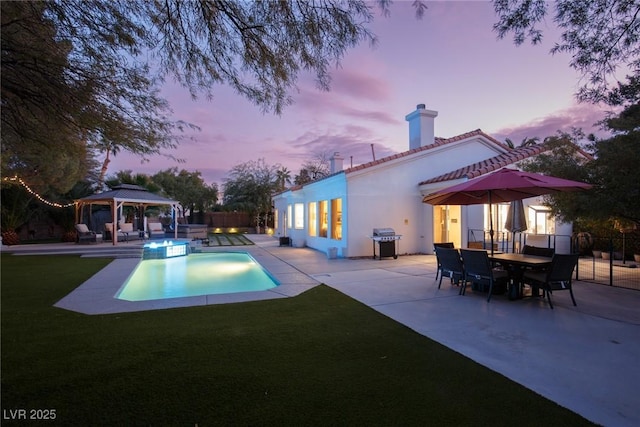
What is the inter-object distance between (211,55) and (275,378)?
4272 millimetres

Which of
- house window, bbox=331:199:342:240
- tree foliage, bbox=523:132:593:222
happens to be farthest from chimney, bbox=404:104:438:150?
tree foliage, bbox=523:132:593:222

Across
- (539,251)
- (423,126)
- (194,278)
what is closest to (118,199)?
(194,278)

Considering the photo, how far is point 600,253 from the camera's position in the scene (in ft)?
41.1

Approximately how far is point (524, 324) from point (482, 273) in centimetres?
→ 162

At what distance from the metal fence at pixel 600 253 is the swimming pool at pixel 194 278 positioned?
7.83 meters

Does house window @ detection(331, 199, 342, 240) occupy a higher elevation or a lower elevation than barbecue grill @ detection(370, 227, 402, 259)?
higher

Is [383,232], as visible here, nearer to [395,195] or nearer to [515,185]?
[395,195]

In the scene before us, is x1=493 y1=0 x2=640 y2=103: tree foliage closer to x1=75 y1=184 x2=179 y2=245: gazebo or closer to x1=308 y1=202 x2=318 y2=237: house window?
x1=308 y1=202 x2=318 y2=237: house window

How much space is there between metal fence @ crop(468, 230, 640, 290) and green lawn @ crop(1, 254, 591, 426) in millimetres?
6736

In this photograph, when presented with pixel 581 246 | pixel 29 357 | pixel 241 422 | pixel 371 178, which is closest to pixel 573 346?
pixel 241 422

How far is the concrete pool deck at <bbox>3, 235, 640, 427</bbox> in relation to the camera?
3.23 meters

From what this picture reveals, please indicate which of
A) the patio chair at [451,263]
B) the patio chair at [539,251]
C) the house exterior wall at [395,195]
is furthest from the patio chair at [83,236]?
the patio chair at [539,251]

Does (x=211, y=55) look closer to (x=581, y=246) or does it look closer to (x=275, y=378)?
(x=275, y=378)

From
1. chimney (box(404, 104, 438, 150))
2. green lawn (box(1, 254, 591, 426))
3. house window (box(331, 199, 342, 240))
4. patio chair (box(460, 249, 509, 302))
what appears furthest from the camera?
chimney (box(404, 104, 438, 150))
